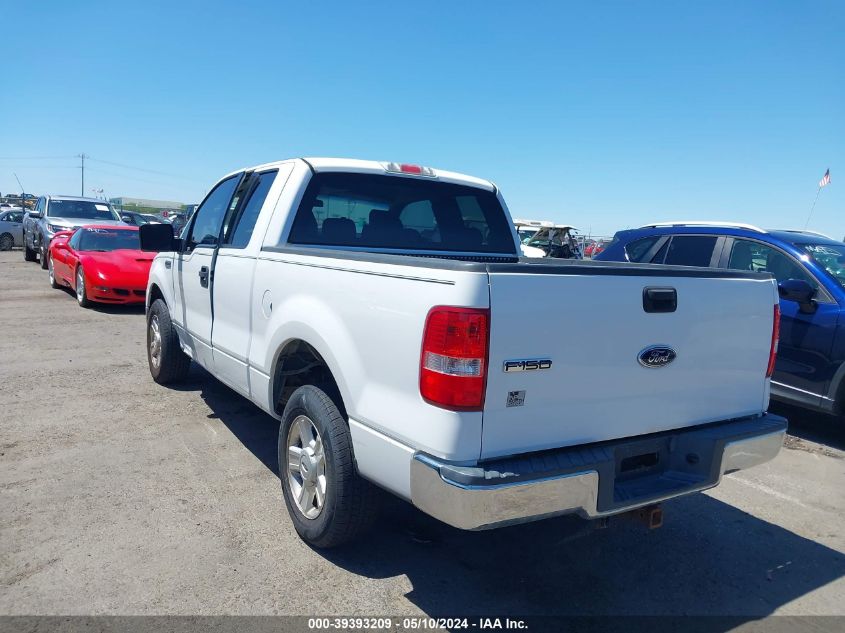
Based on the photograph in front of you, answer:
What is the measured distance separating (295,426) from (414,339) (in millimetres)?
1263

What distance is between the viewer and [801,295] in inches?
211

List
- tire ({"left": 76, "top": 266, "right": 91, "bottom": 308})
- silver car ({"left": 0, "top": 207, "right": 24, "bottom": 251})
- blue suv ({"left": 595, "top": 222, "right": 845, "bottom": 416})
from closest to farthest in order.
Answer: blue suv ({"left": 595, "top": 222, "right": 845, "bottom": 416})
tire ({"left": 76, "top": 266, "right": 91, "bottom": 308})
silver car ({"left": 0, "top": 207, "right": 24, "bottom": 251})

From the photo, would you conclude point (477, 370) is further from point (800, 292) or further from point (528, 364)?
point (800, 292)

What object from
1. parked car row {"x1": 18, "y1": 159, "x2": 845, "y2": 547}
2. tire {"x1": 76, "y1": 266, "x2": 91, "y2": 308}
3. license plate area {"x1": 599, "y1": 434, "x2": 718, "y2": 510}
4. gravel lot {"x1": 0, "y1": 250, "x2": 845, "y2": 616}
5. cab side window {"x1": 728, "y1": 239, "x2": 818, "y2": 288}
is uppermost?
cab side window {"x1": 728, "y1": 239, "x2": 818, "y2": 288}

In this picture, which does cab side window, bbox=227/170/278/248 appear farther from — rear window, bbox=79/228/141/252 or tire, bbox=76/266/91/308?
rear window, bbox=79/228/141/252

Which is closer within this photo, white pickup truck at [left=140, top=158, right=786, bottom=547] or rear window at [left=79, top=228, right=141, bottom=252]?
white pickup truck at [left=140, top=158, right=786, bottom=547]

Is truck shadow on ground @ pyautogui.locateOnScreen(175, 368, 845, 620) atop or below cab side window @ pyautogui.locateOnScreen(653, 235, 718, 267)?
below

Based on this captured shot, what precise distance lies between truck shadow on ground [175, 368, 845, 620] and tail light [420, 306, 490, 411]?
1.16m

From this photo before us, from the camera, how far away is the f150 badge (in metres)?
2.32

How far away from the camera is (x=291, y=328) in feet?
10.7

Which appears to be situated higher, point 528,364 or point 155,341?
point 528,364

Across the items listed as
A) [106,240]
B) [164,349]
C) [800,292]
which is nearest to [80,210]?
[106,240]

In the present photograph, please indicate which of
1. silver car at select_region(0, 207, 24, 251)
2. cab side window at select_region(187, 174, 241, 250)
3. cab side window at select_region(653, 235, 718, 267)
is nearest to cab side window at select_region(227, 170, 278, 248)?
cab side window at select_region(187, 174, 241, 250)

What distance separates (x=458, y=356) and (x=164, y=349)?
A: 4391 mm
